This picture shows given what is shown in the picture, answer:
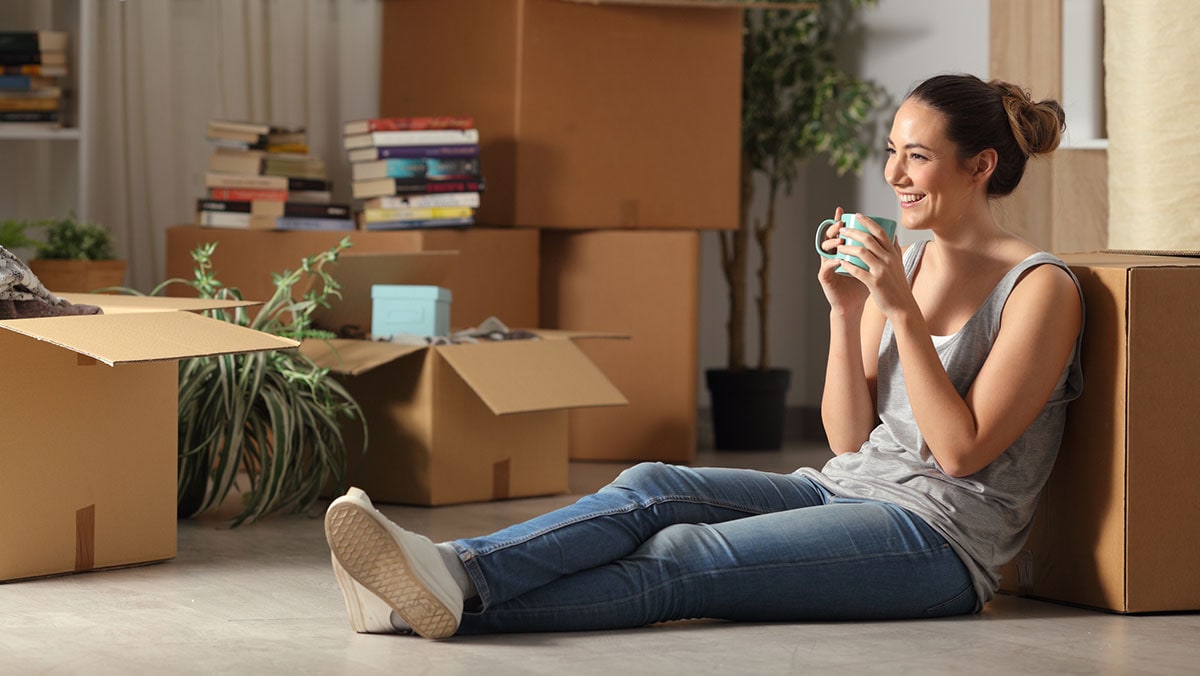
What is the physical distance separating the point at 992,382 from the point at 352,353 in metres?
1.56

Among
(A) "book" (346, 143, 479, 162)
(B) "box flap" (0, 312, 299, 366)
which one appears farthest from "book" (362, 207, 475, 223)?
(B) "box flap" (0, 312, 299, 366)

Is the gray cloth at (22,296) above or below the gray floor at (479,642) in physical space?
above

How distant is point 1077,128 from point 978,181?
1.48 m

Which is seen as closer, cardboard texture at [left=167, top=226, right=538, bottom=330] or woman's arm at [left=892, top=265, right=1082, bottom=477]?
woman's arm at [left=892, top=265, right=1082, bottom=477]

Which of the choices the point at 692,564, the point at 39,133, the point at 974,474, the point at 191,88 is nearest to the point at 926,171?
the point at 974,474

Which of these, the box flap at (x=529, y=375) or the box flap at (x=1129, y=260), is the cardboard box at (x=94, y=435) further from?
the box flap at (x=1129, y=260)

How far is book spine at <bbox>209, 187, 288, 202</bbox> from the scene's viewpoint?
374cm

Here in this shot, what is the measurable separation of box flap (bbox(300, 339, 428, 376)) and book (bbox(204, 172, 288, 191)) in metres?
0.71

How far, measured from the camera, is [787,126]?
4.33 m

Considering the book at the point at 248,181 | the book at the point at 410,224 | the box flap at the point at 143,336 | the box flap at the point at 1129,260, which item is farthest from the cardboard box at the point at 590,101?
the box flap at the point at 1129,260

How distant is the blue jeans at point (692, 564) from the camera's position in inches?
71.2

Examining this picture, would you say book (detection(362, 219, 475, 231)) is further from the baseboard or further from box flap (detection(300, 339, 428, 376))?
the baseboard

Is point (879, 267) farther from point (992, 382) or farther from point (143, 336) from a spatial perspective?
point (143, 336)

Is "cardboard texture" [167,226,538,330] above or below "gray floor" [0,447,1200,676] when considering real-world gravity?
above
